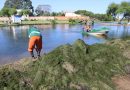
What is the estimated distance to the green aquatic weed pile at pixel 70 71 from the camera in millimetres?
9148

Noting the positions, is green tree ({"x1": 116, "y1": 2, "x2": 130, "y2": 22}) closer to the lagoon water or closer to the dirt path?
the lagoon water

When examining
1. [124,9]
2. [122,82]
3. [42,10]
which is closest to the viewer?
[122,82]

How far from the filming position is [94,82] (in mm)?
9680

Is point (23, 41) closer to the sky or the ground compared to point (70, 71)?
closer to the ground

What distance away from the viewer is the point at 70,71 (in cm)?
998

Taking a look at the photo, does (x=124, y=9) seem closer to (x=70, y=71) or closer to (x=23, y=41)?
(x=23, y=41)

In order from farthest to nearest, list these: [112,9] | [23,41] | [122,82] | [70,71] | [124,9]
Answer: [112,9] < [124,9] < [23,41] < [122,82] < [70,71]

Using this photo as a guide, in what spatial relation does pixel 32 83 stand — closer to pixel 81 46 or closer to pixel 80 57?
pixel 80 57

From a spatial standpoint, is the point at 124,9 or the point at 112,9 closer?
the point at 124,9

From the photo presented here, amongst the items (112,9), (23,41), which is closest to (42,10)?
(112,9)

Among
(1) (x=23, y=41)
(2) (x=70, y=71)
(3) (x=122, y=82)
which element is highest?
(2) (x=70, y=71)

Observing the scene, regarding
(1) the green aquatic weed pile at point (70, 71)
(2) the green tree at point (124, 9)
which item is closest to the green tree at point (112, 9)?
(2) the green tree at point (124, 9)

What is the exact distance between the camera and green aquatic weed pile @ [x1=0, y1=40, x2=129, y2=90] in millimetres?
9148

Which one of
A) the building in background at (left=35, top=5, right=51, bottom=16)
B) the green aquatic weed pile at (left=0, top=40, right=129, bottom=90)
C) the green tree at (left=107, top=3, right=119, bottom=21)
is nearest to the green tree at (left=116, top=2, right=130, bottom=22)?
the green tree at (left=107, top=3, right=119, bottom=21)
